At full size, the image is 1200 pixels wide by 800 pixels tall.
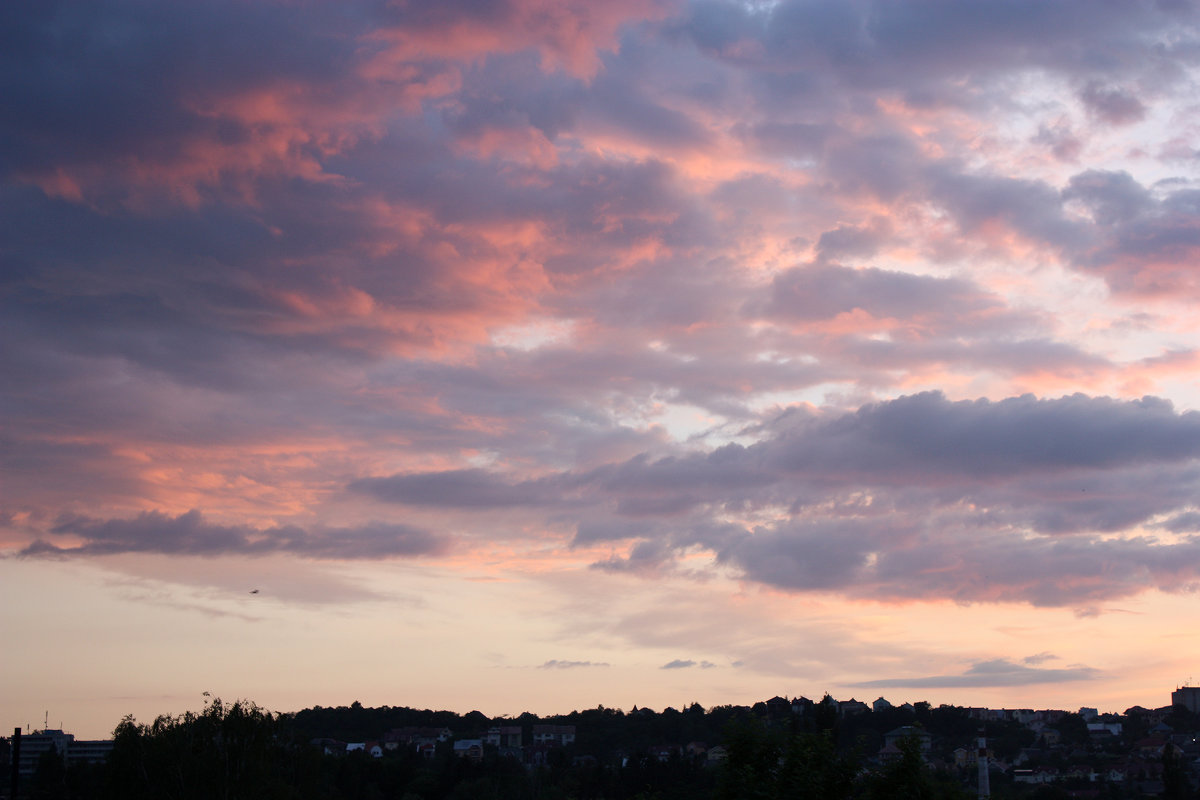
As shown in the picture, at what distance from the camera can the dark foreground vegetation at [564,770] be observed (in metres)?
29.7

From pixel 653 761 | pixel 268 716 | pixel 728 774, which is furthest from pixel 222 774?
pixel 653 761

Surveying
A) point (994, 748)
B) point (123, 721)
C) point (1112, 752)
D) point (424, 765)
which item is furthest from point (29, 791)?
point (1112, 752)

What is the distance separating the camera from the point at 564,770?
140 meters

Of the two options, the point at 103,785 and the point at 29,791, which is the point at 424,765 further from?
the point at 103,785

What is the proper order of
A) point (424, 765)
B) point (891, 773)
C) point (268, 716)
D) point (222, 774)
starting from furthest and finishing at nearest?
1. point (424, 765)
2. point (268, 716)
3. point (222, 774)
4. point (891, 773)

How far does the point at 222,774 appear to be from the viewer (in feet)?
236

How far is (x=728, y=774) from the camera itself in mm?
31453

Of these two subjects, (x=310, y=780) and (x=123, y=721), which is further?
(x=310, y=780)

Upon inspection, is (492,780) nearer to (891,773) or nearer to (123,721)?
(123,721)

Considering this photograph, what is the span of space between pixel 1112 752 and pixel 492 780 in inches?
4275

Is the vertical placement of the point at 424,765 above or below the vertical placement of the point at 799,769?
below

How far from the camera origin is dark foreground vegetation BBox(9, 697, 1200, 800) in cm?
2969

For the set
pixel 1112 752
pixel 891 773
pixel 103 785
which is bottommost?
pixel 1112 752

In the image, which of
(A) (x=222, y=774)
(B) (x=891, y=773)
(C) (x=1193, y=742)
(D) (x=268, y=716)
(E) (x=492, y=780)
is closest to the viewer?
(B) (x=891, y=773)
